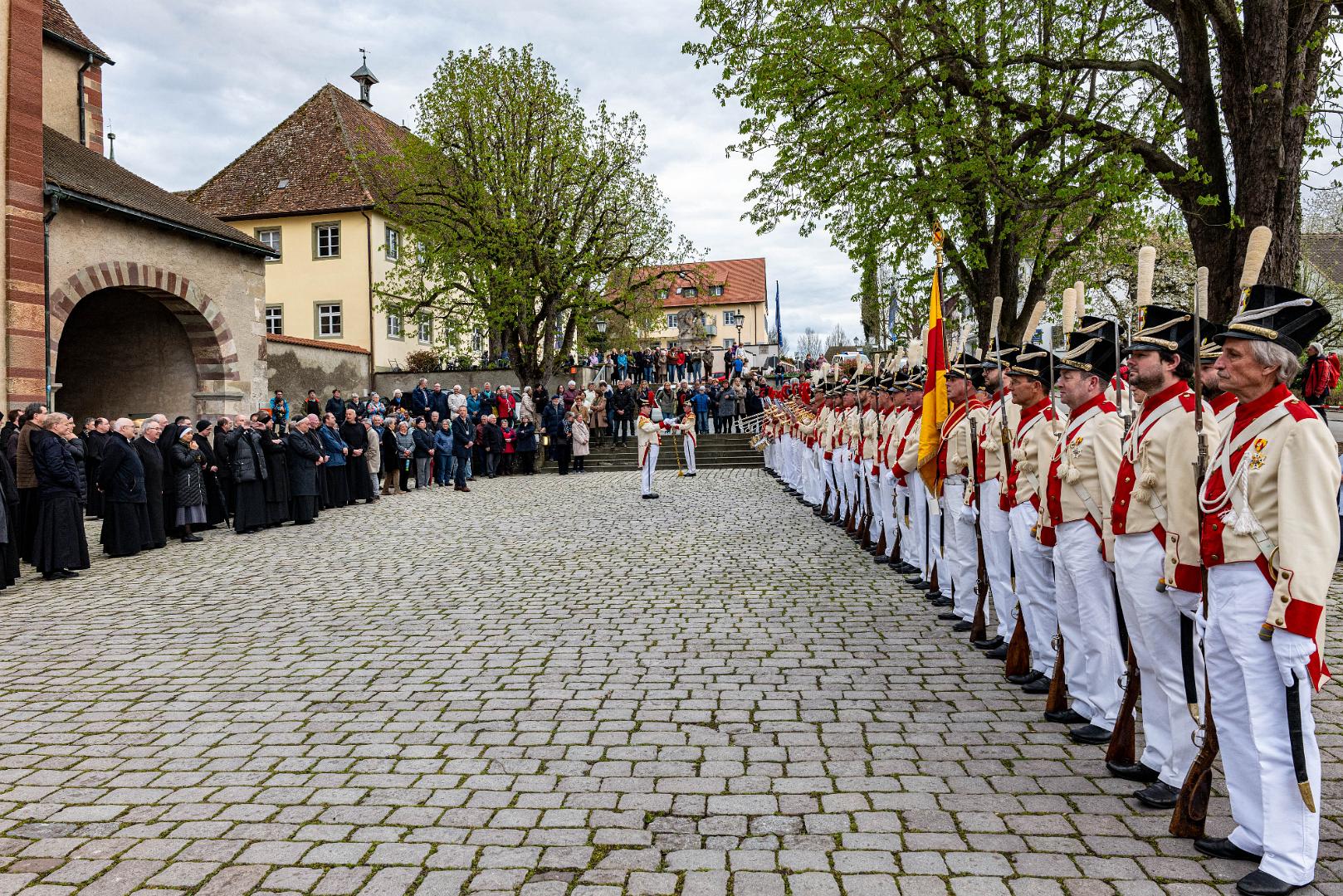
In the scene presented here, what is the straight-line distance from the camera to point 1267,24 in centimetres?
1007

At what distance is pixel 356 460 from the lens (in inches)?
744

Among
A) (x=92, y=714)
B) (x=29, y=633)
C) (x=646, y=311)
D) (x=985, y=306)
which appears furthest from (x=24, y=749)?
(x=646, y=311)

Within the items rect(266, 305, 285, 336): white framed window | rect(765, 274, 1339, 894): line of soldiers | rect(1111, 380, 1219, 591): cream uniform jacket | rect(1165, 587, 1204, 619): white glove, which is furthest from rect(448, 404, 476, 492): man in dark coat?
rect(266, 305, 285, 336): white framed window

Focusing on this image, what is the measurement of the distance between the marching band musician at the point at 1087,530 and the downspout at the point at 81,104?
27731mm

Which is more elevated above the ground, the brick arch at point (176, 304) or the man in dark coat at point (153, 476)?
the brick arch at point (176, 304)

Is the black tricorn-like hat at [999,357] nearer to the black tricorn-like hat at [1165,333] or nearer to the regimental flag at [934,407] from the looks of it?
the regimental flag at [934,407]

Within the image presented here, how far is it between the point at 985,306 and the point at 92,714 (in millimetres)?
16249

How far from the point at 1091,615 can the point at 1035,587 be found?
2.87 feet

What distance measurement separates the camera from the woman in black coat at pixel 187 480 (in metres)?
13.8

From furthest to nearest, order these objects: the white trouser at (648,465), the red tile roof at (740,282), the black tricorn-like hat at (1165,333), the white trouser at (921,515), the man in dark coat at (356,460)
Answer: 1. the red tile roof at (740,282)
2. the man in dark coat at (356,460)
3. the white trouser at (648,465)
4. the white trouser at (921,515)
5. the black tricorn-like hat at (1165,333)

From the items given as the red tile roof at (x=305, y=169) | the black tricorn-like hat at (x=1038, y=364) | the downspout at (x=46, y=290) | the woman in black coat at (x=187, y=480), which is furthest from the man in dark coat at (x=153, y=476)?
the red tile roof at (x=305, y=169)

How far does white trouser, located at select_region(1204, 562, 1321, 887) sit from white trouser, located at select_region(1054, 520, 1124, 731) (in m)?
1.27

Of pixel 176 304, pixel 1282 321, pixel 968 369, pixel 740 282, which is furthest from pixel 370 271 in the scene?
pixel 740 282

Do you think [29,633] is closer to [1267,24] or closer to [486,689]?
[486,689]
